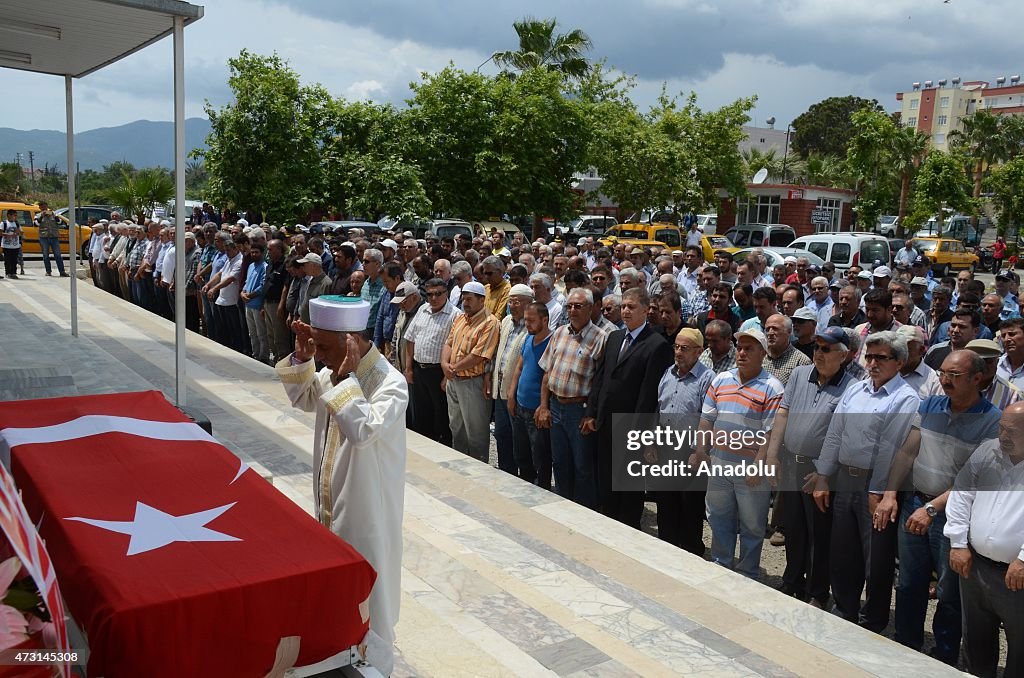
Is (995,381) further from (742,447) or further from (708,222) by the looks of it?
(708,222)

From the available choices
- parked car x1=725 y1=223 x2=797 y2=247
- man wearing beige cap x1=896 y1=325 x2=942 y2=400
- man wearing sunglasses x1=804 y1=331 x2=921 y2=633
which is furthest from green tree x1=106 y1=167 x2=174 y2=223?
man wearing sunglasses x1=804 y1=331 x2=921 y2=633

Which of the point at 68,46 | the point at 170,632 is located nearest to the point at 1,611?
the point at 170,632

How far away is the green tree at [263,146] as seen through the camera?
60.6 feet

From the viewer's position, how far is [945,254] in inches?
1195

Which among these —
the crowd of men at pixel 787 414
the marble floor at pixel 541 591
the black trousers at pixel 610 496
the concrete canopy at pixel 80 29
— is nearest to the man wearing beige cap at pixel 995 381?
the crowd of men at pixel 787 414

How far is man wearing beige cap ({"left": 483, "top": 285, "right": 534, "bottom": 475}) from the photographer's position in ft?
22.7

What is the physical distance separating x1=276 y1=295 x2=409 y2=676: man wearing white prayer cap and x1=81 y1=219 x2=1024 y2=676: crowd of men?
264 centimetres

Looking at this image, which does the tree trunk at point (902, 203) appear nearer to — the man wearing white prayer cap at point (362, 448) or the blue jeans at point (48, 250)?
the blue jeans at point (48, 250)

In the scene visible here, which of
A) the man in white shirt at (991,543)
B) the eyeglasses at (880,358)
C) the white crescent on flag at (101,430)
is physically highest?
the eyeglasses at (880,358)

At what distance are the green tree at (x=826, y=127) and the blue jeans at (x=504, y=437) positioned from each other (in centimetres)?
7724

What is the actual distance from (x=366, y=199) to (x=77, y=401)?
1671 cm

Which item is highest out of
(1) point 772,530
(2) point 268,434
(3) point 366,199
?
(3) point 366,199

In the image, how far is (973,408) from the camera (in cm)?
459

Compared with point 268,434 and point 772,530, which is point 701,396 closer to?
point 772,530
